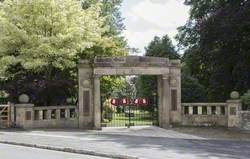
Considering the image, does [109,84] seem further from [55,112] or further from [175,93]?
[55,112]

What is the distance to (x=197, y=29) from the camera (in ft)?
125

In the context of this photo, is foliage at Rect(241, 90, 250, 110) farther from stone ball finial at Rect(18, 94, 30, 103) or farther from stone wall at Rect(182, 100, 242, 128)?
stone ball finial at Rect(18, 94, 30, 103)

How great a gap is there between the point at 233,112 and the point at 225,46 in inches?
321

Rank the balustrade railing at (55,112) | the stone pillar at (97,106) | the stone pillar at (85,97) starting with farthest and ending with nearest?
1. the stone pillar at (85,97)
2. the stone pillar at (97,106)
3. the balustrade railing at (55,112)

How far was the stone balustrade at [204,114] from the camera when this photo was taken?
95.6ft

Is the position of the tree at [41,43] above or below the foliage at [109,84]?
above

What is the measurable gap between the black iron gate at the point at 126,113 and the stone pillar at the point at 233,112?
4.07 metres

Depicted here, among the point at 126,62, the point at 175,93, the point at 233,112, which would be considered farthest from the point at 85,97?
the point at 233,112

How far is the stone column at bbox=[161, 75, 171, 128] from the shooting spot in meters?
29.3

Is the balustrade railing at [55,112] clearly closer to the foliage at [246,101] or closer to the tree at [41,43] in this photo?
the tree at [41,43]

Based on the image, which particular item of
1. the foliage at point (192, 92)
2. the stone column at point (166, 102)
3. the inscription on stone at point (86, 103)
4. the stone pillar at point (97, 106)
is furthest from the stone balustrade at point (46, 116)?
the foliage at point (192, 92)

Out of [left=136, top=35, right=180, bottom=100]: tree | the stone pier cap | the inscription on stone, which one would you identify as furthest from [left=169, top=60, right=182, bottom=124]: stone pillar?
[left=136, top=35, right=180, bottom=100]: tree

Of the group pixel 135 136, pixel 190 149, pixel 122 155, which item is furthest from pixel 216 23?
pixel 122 155

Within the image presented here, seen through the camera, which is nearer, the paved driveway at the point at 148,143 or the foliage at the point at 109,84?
the paved driveway at the point at 148,143
